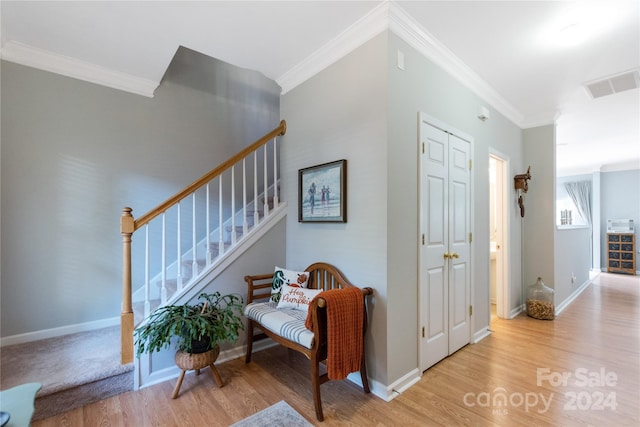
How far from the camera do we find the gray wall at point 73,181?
2.42 metres

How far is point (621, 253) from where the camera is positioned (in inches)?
270

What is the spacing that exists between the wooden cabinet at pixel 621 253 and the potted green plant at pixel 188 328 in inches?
358

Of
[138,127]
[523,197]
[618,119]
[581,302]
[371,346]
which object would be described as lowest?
[581,302]

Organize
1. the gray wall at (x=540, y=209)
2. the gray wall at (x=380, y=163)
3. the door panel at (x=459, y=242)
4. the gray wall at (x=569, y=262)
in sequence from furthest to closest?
the gray wall at (x=569, y=262), the gray wall at (x=540, y=209), the door panel at (x=459, y=242), the gray wall at (x=380, y=163)

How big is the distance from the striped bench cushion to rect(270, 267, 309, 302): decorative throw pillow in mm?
95

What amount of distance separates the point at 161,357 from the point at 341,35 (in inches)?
112

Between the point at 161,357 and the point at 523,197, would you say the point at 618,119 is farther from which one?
the point at 161,357

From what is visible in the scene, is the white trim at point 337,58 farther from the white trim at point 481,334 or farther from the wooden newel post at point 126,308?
the white trim at point 481,334

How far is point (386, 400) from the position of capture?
1.95 metres

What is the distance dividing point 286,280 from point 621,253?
8674 mm

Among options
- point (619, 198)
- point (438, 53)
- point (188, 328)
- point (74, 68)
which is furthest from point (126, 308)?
point (619, 198)

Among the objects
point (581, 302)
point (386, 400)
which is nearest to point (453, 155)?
point (386, 400)

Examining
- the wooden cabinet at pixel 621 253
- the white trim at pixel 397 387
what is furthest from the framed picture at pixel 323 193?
the wooden cabinet at pixel 621 253

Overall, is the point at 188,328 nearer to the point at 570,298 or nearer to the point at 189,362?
the point at 189,362
